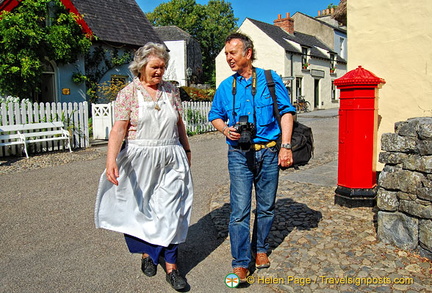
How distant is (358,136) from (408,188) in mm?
1352

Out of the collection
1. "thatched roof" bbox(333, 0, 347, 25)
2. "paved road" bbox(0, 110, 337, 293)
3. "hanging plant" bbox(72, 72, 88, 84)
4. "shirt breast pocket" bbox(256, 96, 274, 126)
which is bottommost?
"paved road" bbox(0, 110, 337, 293)

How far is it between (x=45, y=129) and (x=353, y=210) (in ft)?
27.2

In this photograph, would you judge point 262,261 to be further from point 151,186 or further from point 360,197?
point 360,197

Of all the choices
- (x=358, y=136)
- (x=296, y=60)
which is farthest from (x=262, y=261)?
(x=296, y=60)

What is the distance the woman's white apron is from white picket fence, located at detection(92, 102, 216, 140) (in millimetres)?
9269

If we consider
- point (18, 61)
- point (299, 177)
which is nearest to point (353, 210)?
point (299, 177)

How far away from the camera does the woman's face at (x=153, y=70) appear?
3139 mm

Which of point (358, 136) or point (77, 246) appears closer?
point (77, 246)

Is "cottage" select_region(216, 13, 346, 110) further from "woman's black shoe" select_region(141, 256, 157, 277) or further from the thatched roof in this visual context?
"woman's black shoe" select_region(141, 256, 157, 277)

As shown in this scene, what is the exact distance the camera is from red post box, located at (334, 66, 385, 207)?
4730 mm

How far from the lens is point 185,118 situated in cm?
1429

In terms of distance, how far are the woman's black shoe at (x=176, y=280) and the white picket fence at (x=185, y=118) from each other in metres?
9.66

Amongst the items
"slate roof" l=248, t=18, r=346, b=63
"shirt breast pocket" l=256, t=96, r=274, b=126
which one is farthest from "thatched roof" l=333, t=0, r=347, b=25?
"slate roof" l=248, t=18, r=346, b=63

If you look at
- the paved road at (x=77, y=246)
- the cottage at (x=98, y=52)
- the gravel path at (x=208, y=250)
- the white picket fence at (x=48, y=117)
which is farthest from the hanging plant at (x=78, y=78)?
the gravel path at (x=208, y=250)
